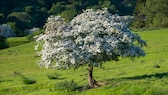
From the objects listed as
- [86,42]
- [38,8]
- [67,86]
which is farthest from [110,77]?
[38,8]

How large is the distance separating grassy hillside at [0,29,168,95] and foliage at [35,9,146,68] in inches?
84.8

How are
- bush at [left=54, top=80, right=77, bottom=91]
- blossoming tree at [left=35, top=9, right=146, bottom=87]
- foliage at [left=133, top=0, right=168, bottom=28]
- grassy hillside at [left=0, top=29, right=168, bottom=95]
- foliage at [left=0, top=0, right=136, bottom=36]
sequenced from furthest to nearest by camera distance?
foliage at [left=0, top=0, right=136, bottom=36] < foliage at [left=133, top=0, right=168, bottom=28] < bush at [left=54, top=80, right=77, bottom=91] < blossoming tree at [left=35, top=9, right=146, bottom=87] < grassy hillside at [left=0, top=29, right=168, bottom=95]

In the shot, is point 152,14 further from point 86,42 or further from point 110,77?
point 86,42

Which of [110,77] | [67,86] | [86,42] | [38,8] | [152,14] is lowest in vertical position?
[110,77]

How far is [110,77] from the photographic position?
32.1 metres

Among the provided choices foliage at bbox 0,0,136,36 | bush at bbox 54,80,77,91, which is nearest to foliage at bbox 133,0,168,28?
foliage at bbox 0,0,136,36

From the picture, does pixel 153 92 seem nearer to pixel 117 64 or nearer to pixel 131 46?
pixel 131 46

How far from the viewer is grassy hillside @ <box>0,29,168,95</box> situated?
25.4 m

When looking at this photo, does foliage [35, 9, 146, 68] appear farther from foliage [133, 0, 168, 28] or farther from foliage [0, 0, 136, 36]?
foliage [0, 0, 136, 36]

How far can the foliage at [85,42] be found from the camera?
26078mm

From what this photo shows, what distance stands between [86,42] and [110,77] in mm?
6806

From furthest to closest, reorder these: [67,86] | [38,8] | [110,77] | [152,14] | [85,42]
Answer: [38,8] → [152,14] → [110,77] → [67,86] → [85,42]

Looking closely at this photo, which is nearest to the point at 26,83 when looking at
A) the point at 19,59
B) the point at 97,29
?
the point at 97,29

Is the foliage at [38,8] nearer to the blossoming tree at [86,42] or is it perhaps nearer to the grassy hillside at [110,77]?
the grassy hillside at [110,77]
